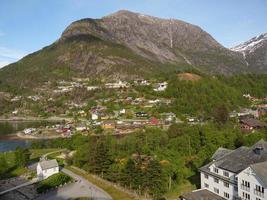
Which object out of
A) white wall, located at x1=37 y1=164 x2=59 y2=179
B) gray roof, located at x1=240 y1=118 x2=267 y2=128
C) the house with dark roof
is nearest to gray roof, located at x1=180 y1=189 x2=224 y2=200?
the house with dark roof

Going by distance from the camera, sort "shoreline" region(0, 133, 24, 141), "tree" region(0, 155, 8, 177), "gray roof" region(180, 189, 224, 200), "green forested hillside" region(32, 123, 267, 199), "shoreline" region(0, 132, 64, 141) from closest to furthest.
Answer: "gray roof" region(180, 189, 224, 200)
"green forested hillside" region(32, 123, 267, 199)
"tree" region(0, 155, 8, 177)
"shoreline" region(0, 132, 64, 141)
"shoreline" region(0, 133, 24, 141)

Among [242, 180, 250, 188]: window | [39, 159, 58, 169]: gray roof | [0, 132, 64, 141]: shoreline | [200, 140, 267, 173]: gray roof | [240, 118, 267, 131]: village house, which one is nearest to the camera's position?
[242, 180, 250, 188]: window

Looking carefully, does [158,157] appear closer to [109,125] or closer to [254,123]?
[254,123]

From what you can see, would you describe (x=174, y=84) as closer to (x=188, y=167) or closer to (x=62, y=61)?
(x=188, y=167)

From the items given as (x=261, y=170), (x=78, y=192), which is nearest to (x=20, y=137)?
(x=78, y=192)

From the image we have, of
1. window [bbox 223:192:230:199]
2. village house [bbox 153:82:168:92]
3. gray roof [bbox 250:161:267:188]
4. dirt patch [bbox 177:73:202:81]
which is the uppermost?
dirt patch [bbox 177:73:202:81]

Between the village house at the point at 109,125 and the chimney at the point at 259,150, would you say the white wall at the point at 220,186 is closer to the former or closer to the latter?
the chimney at the point at 259,150

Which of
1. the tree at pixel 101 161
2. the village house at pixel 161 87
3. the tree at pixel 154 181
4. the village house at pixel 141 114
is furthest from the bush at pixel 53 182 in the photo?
the village house at pixel 161 87

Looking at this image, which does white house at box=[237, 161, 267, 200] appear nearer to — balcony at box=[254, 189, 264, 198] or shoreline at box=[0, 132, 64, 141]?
A: balcony at box=[254, 189, 264, 198]
